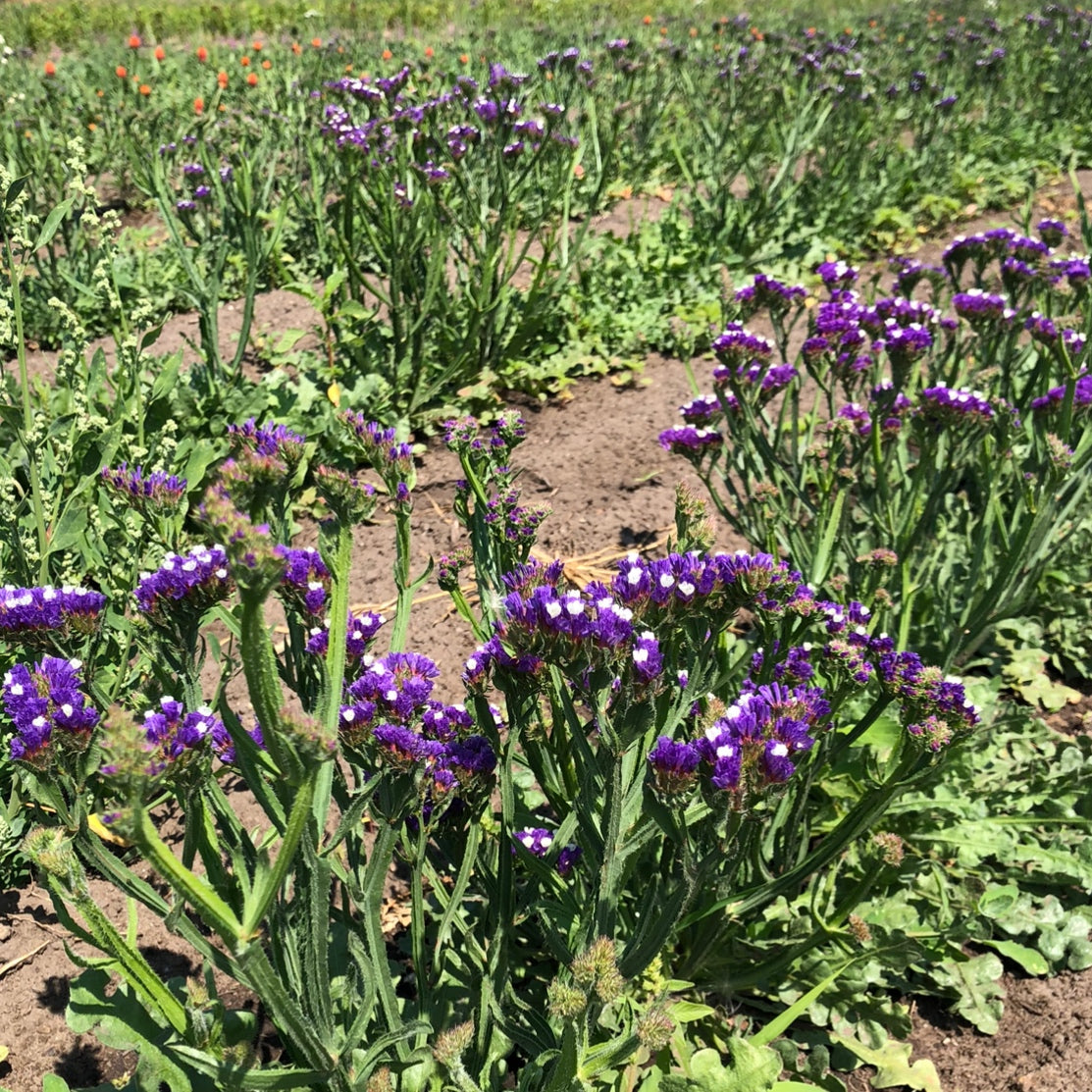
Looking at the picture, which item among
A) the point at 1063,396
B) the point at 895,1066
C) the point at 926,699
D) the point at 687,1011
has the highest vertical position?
the point at 1063,396

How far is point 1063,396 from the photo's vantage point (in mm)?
2635

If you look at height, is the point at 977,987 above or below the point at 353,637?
below

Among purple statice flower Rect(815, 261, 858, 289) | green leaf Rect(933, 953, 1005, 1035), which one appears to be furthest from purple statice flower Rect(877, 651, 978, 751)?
purple statice flower Rect(815, 261, 858, 289)

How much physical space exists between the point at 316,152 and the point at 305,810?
4.88 metres

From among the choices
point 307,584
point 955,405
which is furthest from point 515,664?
point 955,405

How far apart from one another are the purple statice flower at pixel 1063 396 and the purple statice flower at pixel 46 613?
2.36m

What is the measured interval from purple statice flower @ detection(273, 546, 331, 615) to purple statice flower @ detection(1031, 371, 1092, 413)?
204 cm

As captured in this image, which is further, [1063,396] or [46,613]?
[1063,396]

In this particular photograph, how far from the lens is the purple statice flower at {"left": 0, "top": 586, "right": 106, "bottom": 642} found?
1.36m

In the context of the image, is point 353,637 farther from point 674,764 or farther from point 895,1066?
point 895,1066

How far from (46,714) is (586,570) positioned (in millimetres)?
2168

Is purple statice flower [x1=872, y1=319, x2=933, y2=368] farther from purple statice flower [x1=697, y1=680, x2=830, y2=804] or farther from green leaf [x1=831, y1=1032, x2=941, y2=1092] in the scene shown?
green leaf [x1=831, y1=1032, x2=941, y2=1092]

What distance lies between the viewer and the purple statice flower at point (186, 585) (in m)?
1.29

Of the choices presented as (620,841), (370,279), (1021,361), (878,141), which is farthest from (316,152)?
(620,841)
